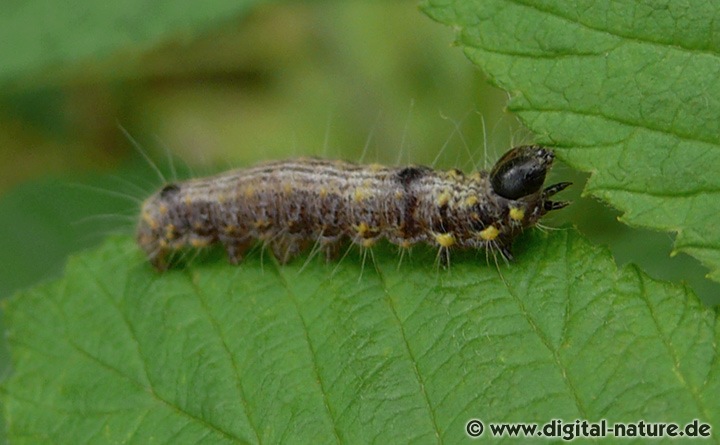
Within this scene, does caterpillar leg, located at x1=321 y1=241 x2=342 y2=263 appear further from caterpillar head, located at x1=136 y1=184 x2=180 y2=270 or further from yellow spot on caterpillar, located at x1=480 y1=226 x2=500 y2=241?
caterpillar head, located at x1=136 y1=184 x2=180 y2=270

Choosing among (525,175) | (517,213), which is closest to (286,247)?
(517,213)

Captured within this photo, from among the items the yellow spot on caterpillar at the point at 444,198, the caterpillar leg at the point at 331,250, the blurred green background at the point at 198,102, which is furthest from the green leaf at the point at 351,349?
the blurred green background at the point at 198,102

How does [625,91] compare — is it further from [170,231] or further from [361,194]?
[170,231]

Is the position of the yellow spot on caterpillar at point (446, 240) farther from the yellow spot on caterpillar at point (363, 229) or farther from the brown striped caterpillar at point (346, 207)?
the yellow spot on caterpillar at point (363, 229)

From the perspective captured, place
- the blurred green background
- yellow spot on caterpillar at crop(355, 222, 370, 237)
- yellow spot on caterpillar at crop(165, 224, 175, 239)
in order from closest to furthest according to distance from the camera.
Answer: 1. yellow spot on caterpillar at crop(355, 222, 370, 237)
2. yellow spot on caterpillar at crop(165, 224, 175, 239)
3. the blurred green background

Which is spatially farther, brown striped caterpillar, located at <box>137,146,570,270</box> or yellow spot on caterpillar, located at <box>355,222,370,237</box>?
yellow spot on caterpillar, located at <box>355,222,370,237</box>

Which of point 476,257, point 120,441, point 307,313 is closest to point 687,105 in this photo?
point 476,257

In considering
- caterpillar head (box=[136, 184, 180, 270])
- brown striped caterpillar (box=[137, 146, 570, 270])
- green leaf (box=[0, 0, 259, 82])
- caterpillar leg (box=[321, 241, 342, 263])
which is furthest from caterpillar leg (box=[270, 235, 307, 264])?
green leaf (box=[0, 0, 259, 82])
